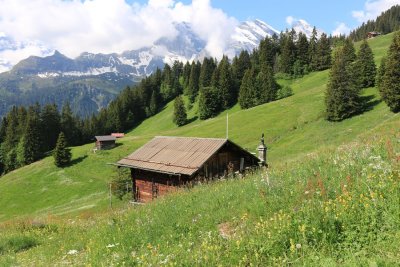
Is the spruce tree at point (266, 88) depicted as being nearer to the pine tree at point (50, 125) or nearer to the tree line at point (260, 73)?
the tree line at point (260, 73)

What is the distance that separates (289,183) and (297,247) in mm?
4232

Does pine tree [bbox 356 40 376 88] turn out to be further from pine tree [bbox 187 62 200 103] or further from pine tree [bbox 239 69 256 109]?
pine tree [bbox 187 62 200 103]

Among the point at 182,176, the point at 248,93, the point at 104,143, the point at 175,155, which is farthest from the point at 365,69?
the point at 104,143

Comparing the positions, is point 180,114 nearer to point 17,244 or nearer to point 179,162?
point 179,162

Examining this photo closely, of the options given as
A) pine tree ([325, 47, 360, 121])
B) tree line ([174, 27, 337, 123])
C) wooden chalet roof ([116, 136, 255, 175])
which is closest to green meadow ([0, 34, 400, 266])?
wooden chalet roof ([116, 136, 255, 175])

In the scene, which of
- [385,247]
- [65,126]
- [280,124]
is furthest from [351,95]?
[65,126]

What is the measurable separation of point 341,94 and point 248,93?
4505 centimetres

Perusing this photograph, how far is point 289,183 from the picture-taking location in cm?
998

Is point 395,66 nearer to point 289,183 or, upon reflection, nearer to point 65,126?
point 289,183

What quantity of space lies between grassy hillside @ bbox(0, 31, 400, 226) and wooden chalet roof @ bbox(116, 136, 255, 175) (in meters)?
17.7

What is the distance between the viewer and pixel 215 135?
7819 centimetres

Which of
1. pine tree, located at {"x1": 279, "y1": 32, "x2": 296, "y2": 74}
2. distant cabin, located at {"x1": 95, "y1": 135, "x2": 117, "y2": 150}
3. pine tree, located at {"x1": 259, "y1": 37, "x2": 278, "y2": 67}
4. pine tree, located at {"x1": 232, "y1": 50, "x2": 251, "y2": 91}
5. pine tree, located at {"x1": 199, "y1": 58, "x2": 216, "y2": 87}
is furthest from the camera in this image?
pine tree, located at {"x1": 199, "y1": 58, "x2": 216, "y2": 87}

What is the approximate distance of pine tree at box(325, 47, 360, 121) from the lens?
61.9m

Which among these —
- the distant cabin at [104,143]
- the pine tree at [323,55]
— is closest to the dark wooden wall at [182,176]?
the distant cabin at [104,143]
